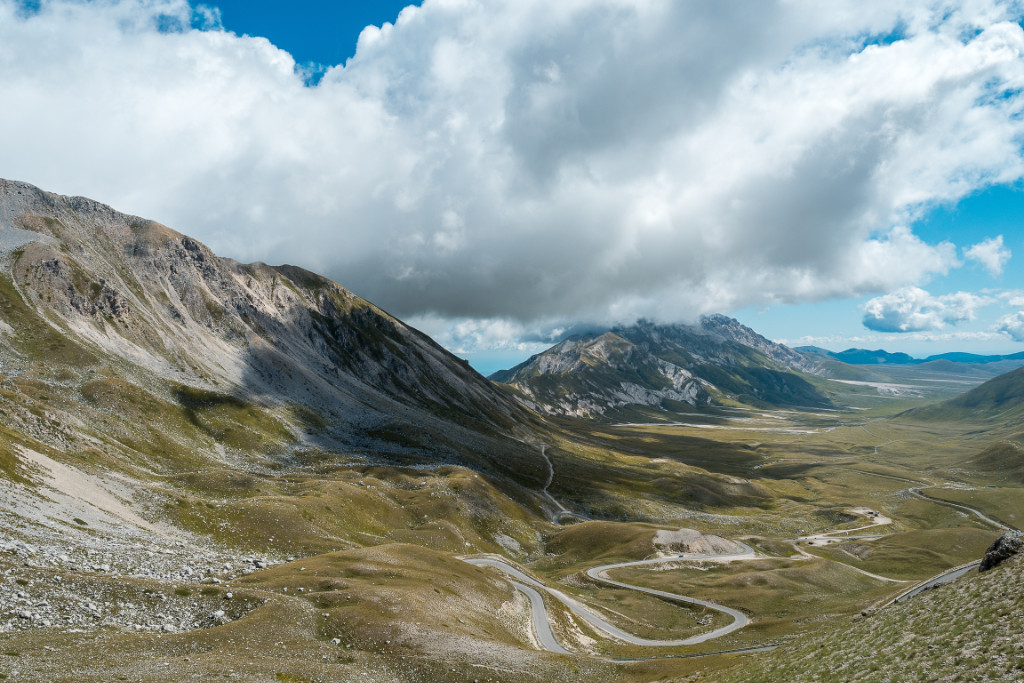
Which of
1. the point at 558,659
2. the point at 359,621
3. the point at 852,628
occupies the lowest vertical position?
the point at 558,659

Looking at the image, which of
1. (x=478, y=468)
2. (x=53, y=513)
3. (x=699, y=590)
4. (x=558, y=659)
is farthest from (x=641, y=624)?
(x=478, y=468)

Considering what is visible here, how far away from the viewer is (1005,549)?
4047 centimetres

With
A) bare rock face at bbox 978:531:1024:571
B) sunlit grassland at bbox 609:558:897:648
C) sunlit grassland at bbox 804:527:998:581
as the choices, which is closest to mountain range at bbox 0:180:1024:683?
sunlit grassland at bbox 609:558:897:648

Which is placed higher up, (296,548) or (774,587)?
(296,548)

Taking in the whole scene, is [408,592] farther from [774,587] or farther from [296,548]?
[774,587]

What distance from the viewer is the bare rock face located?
40.0 meters

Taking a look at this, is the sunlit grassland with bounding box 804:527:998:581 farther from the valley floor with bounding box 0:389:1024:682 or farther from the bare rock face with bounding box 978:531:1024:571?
Result: the bare rock face with bounding box 978:531:1024:571

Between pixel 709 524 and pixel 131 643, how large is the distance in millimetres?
185581

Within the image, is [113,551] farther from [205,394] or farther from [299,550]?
[205,394]

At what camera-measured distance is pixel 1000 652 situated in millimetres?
25047

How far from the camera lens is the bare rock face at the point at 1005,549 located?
131 ft

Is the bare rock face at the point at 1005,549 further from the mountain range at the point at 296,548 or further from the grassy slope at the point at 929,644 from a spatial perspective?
the mountain range at the point at 296,548

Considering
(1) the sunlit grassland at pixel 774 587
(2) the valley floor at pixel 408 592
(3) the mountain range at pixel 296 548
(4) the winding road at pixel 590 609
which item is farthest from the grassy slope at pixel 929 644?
(1) the sunlit grassland at pixel 774 587

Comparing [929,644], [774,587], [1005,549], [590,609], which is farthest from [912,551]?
[929,644]
